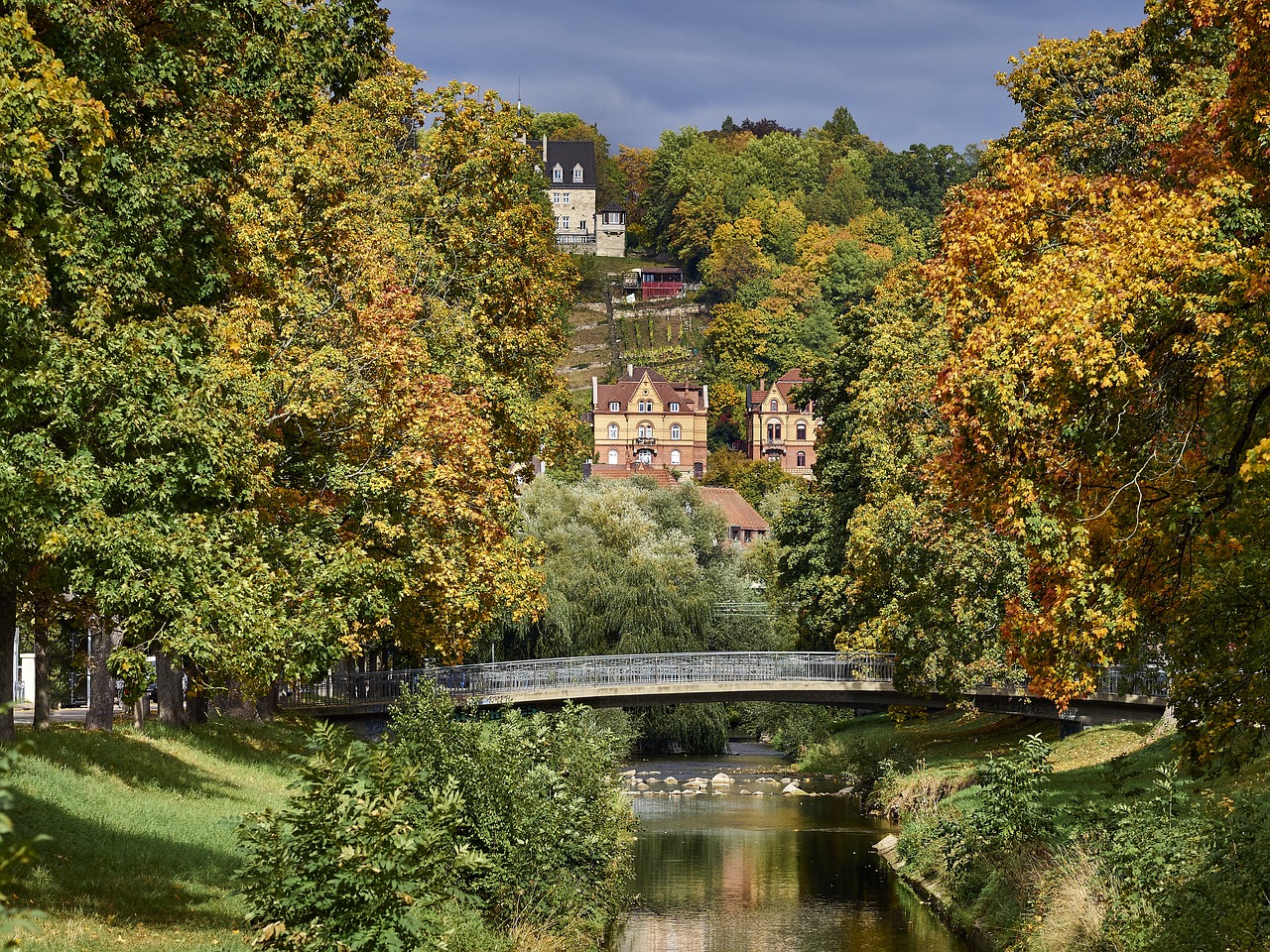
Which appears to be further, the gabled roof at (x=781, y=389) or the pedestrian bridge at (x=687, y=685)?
the gabled roof at (x=781, y=389)

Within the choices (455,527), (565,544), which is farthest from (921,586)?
(565,544)

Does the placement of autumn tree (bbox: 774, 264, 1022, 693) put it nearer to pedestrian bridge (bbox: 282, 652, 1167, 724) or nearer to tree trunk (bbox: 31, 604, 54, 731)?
pedestrian bridge (bbox: 282, 652, 1167, 724)

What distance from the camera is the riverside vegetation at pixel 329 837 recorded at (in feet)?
42.8

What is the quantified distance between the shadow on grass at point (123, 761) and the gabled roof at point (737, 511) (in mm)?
103047

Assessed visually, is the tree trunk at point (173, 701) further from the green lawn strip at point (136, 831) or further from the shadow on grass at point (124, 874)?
the shadow on grass at point (124, 874)

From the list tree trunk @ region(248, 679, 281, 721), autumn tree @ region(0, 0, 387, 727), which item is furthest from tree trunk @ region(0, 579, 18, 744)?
tree trunk @ region(248, 679, 281, 721)

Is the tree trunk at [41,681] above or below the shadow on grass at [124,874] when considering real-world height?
above

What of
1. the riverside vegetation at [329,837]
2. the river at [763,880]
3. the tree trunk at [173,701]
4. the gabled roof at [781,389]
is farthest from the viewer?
the gabled roof at [781,389]

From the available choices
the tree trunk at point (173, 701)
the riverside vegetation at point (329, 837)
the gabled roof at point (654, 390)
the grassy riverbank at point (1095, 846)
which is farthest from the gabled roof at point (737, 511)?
the tree trunk at point (173, 701)

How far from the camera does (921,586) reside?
3972cm

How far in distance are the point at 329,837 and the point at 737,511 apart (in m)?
121

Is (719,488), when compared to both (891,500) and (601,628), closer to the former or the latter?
(601,628)

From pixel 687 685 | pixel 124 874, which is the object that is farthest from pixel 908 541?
pixel 124 874

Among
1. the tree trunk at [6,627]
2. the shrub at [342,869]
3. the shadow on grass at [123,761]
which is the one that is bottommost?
the shadow on grass at [123,761]
